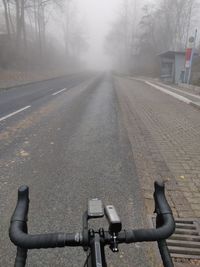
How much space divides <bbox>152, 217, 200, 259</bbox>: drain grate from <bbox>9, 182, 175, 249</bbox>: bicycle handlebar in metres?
1.64

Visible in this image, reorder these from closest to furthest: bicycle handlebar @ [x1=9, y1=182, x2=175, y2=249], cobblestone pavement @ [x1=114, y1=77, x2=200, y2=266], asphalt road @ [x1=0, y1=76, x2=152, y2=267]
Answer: bicycle handlebar @ [x1=9, y1=182, x2=175, y2=249] < asphalt road @ [x1=0, y1=76, x2=152, y2=267] < cobblestone pavement @ [x1=114, y1=77, x2=200, y2=266]

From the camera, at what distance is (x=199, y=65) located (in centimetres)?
3138

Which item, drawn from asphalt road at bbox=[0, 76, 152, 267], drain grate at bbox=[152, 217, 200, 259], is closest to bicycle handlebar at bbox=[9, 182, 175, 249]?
asphalt road at bbox=[0, 76, 152, 267]

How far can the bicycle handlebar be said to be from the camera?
1.14 meters

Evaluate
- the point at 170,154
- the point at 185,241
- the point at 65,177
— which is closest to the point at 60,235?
the point at 185,241

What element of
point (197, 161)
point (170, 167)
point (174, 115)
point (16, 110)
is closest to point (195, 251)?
point (170, 167)

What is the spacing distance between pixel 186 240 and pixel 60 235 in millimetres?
2292

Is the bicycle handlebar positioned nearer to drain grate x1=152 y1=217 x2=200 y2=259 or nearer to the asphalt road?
the asphalt road

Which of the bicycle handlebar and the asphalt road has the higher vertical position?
the bicycle handlebar

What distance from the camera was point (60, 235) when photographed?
Result: 1186mm

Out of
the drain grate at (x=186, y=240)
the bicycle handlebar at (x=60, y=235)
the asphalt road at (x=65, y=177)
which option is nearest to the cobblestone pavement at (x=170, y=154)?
the drain grate at (x=186, y=240)

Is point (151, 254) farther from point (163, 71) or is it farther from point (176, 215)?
point (163, 71)

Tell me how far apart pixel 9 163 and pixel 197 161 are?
4.27 metres

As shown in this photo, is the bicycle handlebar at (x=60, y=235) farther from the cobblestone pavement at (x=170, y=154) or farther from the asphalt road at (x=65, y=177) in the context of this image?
the cobblestone pavement at (x=170, y=154)
